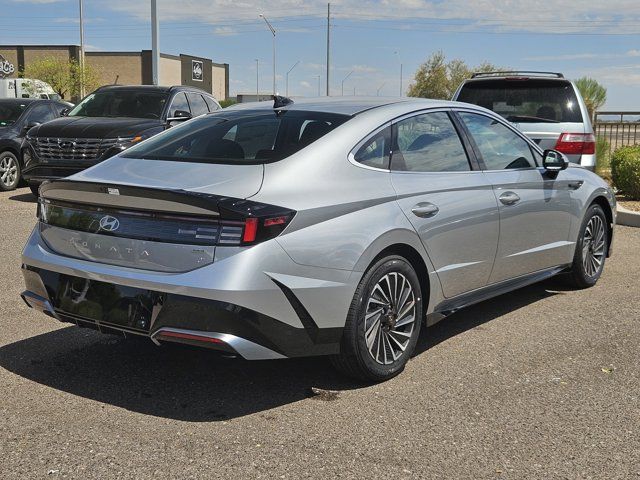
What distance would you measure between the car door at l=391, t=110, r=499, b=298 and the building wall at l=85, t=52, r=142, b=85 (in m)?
66.1

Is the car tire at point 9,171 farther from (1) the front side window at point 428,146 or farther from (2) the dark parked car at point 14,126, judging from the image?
(1) the front side window at point 428,146

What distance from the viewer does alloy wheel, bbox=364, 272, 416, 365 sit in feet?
14.8

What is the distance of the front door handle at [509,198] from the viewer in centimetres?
556

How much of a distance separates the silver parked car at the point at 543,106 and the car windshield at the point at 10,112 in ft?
28.1

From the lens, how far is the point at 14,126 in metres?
14.3

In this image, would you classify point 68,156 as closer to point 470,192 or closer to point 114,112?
point 114,112

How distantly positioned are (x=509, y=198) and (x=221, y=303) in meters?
2.60

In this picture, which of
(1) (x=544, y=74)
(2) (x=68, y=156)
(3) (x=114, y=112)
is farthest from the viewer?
(3) (x=114, y=112)

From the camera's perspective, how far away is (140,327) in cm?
408

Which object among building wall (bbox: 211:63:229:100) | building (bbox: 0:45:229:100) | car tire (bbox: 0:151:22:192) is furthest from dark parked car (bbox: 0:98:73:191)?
building wall (bbox: 211:63:229:100)

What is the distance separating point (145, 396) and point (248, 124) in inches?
70.6

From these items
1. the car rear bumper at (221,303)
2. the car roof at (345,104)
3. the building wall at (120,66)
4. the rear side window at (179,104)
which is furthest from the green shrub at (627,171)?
the building wall at (120,66)

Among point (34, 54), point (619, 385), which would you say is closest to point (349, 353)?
point (619, 385)

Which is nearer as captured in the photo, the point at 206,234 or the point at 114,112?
the point at 206,234
